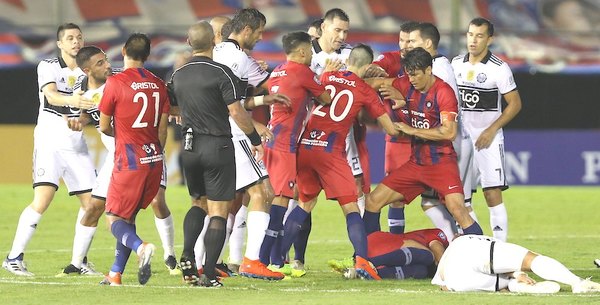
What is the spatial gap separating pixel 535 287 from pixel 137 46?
143 inches

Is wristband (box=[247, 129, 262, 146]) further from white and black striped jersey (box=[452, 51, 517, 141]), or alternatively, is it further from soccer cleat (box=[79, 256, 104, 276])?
white and black striped jersey (box=[452, 51, 517, 141])

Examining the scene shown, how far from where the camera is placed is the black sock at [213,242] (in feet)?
35.5

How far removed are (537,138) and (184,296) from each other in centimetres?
1430

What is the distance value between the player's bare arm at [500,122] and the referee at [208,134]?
3.49 metres

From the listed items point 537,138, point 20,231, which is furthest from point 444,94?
point 537,138

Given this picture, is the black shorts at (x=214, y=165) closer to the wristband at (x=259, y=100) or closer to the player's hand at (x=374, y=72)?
the wristband at (x=259, y=100)

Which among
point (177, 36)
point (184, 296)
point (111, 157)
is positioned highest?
point (177, 36)

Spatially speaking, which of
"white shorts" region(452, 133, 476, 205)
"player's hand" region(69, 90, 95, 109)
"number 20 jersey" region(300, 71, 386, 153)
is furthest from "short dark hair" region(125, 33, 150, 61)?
"white shorts" region(452, 133, 476, 205)

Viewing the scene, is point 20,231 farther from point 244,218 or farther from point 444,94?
point 444,94

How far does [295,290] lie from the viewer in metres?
10.9

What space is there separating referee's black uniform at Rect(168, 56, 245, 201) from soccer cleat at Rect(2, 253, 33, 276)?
2.29 metres

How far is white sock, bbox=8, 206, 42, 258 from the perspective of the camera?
12.5m

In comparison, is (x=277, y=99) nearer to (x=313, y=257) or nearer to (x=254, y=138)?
(x=254, y=138)

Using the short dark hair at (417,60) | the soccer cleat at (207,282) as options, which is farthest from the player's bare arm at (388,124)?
the soccer cleat at (207,282)
